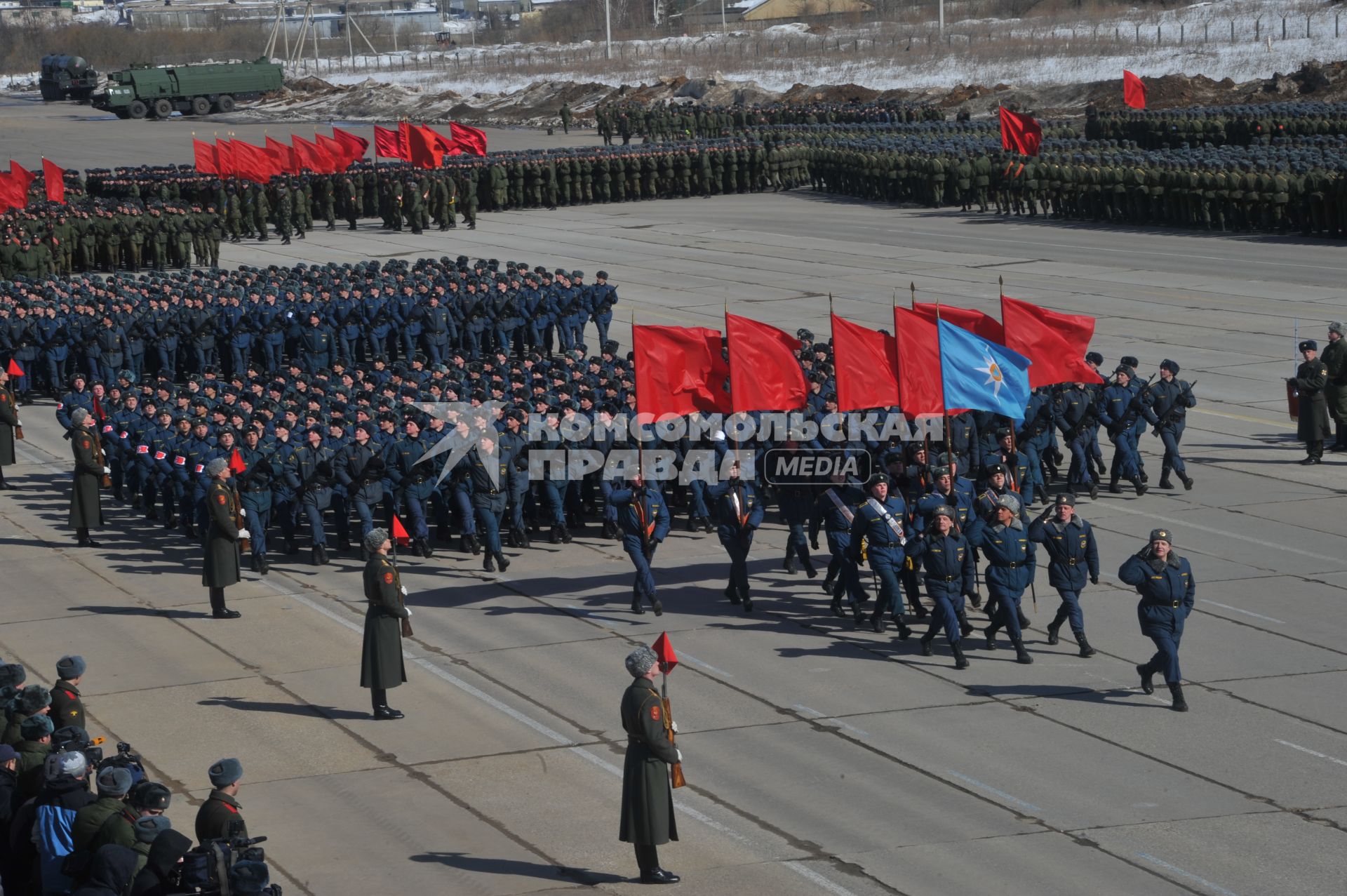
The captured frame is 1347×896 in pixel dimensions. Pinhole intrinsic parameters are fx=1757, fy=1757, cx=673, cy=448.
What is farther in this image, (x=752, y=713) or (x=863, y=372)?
(x=863, y=372)

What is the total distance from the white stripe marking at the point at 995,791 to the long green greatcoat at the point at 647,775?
226cm

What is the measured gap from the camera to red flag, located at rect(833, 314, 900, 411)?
1571 centimetres

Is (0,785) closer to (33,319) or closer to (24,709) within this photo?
(24,709)

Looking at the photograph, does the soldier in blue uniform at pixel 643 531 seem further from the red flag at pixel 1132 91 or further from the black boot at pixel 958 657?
the red flag at pixel 1132 91

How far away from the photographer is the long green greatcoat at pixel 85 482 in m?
18.3

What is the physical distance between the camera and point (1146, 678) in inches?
497

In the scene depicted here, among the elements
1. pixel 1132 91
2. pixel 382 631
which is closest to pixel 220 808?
pixel 382 631

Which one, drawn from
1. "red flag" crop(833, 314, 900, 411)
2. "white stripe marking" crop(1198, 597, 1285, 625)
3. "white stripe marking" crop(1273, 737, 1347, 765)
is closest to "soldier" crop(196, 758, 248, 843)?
"white stripe marking" crop(1273, 737, 1347, 765)

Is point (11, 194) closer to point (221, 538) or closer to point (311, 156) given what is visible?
point (311, 156)

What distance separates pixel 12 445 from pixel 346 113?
227 ft

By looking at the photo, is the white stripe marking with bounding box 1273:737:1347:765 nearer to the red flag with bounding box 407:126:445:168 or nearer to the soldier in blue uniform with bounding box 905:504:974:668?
the soldier in blue uniform with bounding box 905:504:974:668

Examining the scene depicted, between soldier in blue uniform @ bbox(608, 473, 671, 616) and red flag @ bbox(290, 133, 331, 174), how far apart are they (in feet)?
97.1

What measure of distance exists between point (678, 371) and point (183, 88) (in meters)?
74.4

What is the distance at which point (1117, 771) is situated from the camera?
11.3 metres
